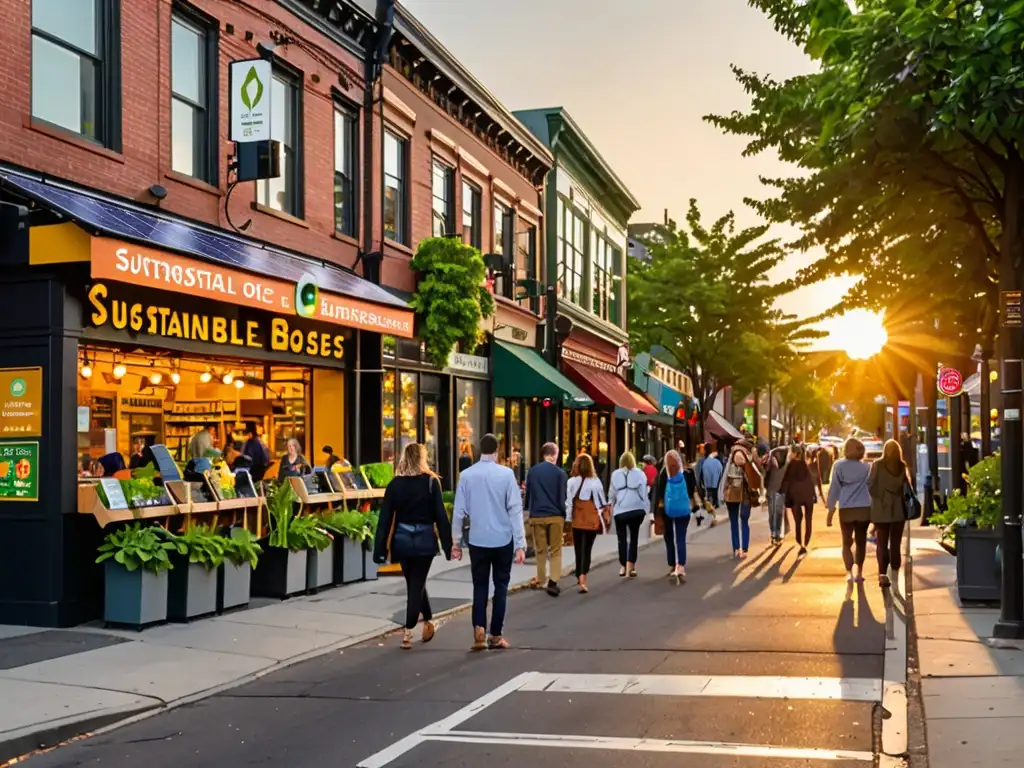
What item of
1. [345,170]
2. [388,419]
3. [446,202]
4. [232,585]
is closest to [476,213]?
[446,202]

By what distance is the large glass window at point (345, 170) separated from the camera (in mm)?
18973

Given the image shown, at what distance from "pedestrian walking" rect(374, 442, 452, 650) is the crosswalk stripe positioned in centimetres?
323

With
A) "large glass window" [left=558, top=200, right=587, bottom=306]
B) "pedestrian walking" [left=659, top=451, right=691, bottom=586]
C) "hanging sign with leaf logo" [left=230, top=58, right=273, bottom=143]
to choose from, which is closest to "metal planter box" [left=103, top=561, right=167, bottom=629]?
"hanging sign with leaf logo" [left=230, top=58, right=273, bottom=143]

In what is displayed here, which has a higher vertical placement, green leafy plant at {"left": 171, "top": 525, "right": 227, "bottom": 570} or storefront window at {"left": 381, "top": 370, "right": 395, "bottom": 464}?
storefront window at {"left": 381, "top": 370, "right": 395, "bottom": 464}

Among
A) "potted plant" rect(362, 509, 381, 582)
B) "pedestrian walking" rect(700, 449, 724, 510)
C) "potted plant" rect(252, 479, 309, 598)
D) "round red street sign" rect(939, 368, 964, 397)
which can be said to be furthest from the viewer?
"pedestrian walking" rect(700, 449, 724, 510)

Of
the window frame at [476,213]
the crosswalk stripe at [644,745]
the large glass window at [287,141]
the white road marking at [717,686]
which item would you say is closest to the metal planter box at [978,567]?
the white road marking at [717,686]

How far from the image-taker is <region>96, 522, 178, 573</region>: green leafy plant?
1111 cm

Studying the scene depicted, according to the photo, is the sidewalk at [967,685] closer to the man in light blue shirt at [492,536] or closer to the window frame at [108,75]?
the man in light blue shirt at [492,536]

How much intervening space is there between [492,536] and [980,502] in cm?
586

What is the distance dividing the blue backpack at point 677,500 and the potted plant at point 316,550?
181 inches

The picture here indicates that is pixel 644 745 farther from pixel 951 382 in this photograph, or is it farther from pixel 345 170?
pixel 951 382

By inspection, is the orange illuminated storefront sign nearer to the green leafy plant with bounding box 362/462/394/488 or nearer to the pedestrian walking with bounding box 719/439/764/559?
the green leafy plant with bounding box 362/462/394/488

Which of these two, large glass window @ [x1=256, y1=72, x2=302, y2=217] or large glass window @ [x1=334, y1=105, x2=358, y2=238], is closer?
large glass window @ [x1=256, y1=72, x2=302, y2=217]

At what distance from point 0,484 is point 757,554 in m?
12.4
